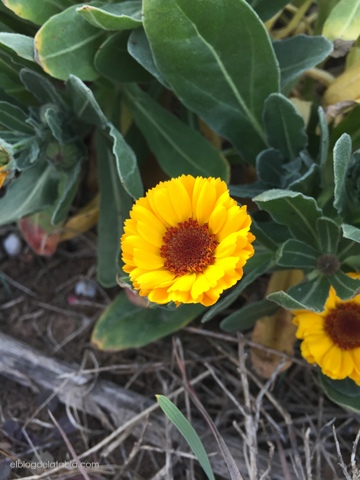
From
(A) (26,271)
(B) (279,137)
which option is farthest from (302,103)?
(A) (26,271)

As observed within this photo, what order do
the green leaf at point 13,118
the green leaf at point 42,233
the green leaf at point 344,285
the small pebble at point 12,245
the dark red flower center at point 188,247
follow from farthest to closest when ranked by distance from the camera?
the small pebble at point 12,245 < the green leaf at point 42,233 < the green leaf at point 13,118 < the green leaf at point 344,285 < the dark red flower center at point 188,247

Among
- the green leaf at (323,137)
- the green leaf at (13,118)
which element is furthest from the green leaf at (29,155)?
the green leaf at (323,137)

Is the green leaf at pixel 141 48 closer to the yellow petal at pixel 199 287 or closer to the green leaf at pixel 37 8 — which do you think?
the green leaf at pixel 37 8

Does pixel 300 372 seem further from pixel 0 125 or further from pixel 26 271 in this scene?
pixel 0 125

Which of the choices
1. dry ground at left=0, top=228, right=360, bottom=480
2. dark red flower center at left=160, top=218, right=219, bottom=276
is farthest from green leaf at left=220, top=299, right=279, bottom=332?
dark red flower center at left=160, top=218, right=219, bottom=276

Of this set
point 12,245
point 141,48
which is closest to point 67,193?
point 141,48

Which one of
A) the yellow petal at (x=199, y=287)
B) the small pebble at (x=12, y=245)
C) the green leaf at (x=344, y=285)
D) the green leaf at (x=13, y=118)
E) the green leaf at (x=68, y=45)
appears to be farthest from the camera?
the small pebble at (x=12, y=245)
